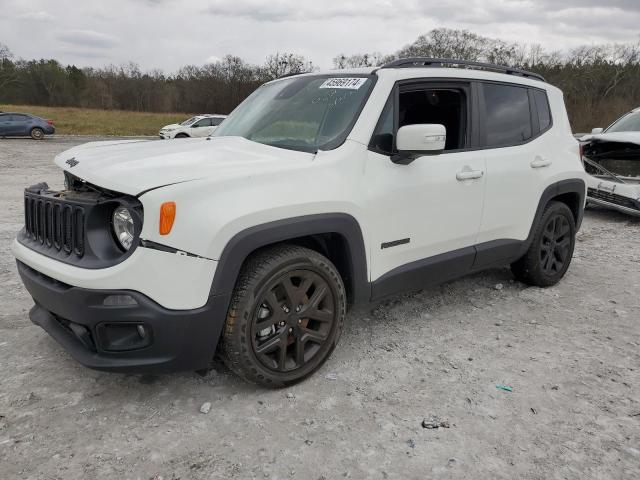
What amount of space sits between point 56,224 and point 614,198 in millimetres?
7739

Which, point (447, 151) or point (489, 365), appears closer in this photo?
point (489, 365)

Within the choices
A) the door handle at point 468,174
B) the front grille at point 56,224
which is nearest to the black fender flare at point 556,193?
the door handle at point 468,174

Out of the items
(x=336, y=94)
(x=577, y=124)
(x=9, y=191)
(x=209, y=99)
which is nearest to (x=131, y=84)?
(x=209, y=99)

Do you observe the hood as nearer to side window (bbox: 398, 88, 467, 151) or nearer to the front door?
the front door

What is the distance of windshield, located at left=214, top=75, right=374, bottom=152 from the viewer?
10.2 feet

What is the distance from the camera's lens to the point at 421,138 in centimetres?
291

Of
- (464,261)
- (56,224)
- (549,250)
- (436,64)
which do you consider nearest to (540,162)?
(549,250)

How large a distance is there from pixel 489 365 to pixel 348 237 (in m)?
1.28

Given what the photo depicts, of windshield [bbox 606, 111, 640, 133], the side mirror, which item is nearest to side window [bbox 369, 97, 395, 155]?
the side mirror

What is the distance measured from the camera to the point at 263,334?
278cm

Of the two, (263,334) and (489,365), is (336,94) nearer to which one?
(263,334)

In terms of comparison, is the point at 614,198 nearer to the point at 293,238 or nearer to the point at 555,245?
the point at 555,245

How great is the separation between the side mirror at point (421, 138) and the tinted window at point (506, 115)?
1061 millimetres

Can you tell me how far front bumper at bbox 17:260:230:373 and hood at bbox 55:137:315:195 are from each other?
0.54 meters
